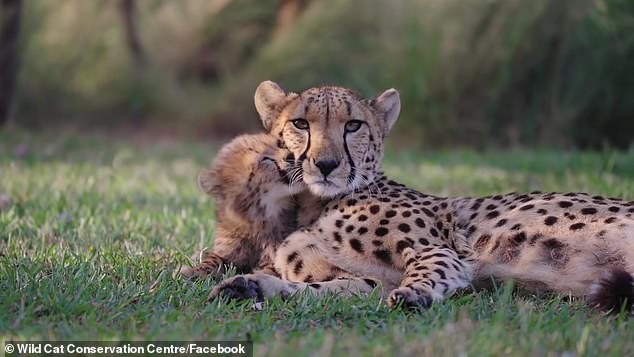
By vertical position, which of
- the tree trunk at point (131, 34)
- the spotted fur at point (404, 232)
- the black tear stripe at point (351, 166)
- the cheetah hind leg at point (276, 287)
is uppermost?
the tree trunk at point (131, 34)

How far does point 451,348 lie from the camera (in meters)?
2.48

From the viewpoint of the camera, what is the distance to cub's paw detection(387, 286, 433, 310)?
307cm

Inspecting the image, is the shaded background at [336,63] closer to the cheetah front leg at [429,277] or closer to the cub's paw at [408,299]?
the cheetah front leg at [429,277]

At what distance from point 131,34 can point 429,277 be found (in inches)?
387

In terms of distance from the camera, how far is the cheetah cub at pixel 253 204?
376cm

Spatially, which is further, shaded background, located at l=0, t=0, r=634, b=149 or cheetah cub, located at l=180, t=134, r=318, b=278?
shaded background, located at l=0, t=0, r=634, b=149

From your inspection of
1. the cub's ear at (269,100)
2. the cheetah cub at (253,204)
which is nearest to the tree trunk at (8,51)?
the cub's ear at (269,100)

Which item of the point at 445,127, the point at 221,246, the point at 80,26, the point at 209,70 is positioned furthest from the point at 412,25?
the point at 221,246

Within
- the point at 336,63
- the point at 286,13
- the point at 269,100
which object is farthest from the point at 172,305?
the point at 286,13

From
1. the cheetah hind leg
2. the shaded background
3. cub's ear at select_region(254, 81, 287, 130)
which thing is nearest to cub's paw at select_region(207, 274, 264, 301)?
the cheetah hind leg

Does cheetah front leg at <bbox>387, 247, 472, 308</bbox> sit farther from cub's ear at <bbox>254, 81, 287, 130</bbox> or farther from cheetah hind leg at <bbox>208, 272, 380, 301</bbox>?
cub's ear at <bbox>254, 81, 287, 130</bbox>

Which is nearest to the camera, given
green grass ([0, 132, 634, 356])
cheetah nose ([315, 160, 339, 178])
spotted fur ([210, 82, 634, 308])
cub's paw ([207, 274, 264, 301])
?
green grass ([0, 132, 634, 356])

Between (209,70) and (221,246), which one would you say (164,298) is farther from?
(209,70)

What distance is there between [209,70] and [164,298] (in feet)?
33.1
